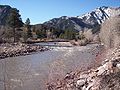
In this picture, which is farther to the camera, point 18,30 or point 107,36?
point 18,30

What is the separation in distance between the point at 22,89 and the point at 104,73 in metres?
5.66

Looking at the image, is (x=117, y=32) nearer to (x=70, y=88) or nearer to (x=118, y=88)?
(x=70, y=88)

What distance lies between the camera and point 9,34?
74.6 metres

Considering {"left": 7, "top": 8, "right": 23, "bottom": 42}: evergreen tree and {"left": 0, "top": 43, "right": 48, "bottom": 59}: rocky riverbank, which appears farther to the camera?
{"left": 7, "top": 8, "right": 23, "bottom": 42}: evergreen tree

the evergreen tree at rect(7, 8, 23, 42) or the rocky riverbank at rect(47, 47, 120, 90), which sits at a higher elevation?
the evergreen tree at rect(7, 8, 23, 42)

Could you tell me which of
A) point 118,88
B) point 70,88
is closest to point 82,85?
point 70,88

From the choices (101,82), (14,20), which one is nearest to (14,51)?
(101,82)

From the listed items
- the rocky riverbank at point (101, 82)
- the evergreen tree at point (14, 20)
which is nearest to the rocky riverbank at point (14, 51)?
the rocky riverbank at point (101, 82)

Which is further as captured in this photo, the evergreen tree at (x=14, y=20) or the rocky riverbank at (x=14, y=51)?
the evergreen tree at (x=14, y=20)

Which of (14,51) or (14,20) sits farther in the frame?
(14,20)

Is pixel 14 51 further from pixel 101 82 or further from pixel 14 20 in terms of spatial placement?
pixel 14 20

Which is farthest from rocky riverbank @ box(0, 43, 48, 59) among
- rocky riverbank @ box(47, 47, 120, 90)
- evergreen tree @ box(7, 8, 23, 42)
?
evergreen tree @ box(7, 8, 23, 42)

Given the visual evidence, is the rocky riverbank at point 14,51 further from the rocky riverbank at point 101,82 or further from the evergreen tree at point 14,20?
the evergreen tree at point 14,20

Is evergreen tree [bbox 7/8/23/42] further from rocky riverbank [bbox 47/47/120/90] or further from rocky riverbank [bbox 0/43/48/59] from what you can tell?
rocky riverbank [bbox 47/47/120/90]
